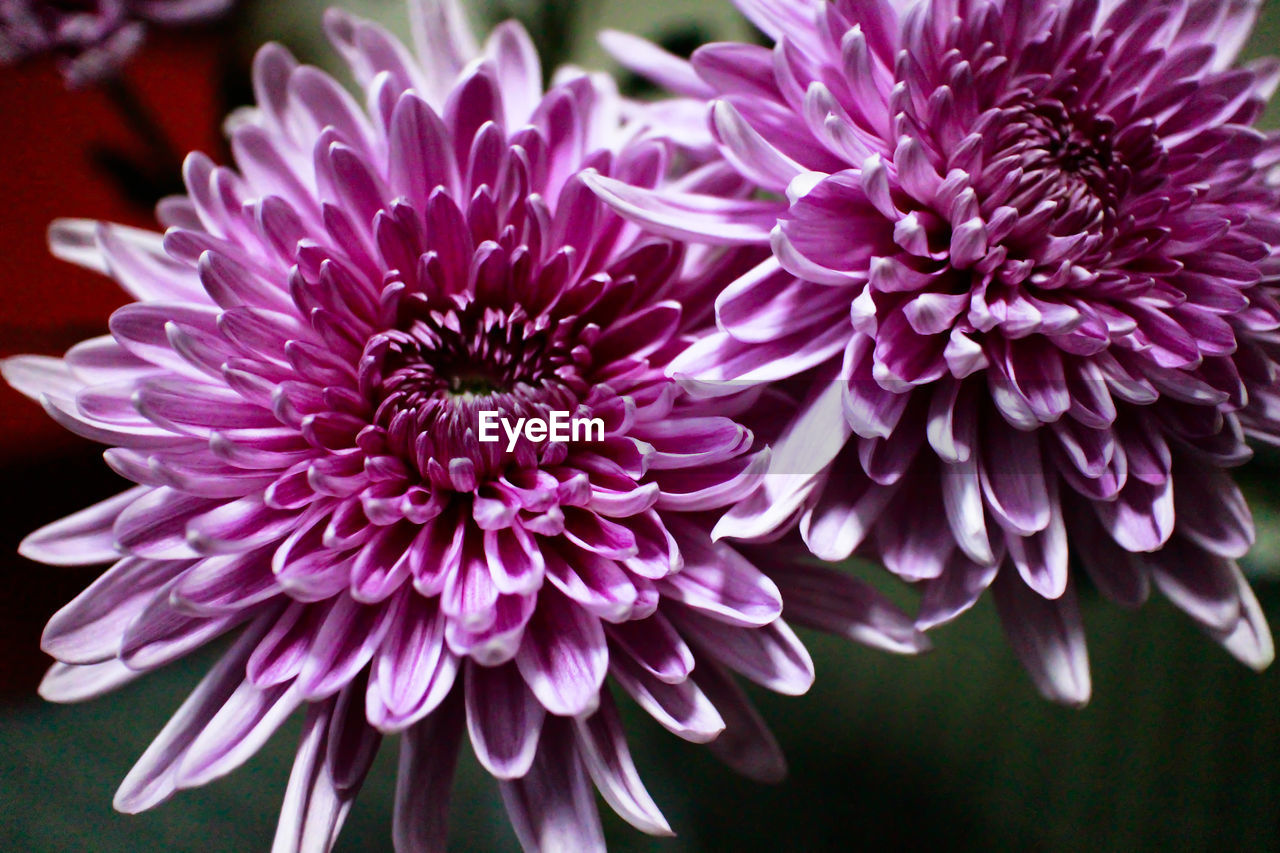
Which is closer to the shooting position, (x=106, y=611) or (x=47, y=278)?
(x=106, y=611)

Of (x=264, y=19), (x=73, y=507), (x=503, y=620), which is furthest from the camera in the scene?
(x=264, y=19)

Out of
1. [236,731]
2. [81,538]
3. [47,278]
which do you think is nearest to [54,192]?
[47,278]

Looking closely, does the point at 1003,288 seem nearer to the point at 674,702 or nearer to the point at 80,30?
the point at 674,702

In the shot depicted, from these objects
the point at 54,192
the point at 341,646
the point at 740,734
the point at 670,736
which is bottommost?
the point at 670,736

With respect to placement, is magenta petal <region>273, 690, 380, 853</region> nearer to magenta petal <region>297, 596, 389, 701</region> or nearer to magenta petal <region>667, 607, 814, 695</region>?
magenta petal <region>297, 596, 389, 701</region>

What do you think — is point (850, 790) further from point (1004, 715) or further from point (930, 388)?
point (930, 388)

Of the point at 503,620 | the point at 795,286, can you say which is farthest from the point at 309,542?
the point at 795,286

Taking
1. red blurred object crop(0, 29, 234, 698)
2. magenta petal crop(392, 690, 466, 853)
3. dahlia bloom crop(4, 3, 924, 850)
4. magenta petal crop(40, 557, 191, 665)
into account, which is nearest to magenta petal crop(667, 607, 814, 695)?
dahlia bloom crop(4, 3, 924, 850)
